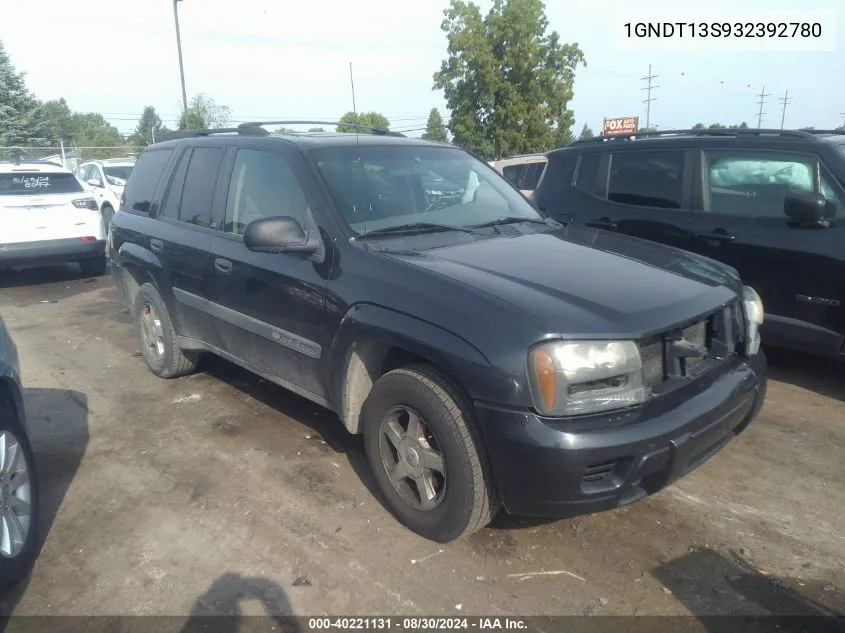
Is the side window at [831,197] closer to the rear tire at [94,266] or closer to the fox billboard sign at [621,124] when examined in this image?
the rear tire at [94,266]

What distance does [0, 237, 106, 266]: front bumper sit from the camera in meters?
8.77

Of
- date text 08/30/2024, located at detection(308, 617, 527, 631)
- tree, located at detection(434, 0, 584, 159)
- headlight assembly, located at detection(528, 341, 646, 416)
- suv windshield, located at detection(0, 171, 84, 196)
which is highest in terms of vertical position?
tree, located at detection(434, 0, 584, 159)

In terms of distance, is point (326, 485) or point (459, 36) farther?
point (459, 36)

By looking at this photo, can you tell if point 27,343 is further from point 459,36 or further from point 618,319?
point 459,36

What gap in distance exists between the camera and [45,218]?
905cm

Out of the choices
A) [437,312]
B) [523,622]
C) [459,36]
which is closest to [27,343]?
[437,312]

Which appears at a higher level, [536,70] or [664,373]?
[536,70]

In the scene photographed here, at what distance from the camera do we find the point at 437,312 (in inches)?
111

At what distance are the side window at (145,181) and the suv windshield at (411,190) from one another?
76.8 inches

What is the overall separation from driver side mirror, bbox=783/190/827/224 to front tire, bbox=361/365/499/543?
10.5ft

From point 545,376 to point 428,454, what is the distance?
2.40 feet

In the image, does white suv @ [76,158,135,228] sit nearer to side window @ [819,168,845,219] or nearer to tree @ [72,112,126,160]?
side window @ [819,168,845,219]

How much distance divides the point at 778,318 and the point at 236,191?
12.7ft

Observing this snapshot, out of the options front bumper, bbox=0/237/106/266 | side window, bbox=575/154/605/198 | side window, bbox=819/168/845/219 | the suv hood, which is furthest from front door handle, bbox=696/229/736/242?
front bumper, bbox=0/237/106/266
